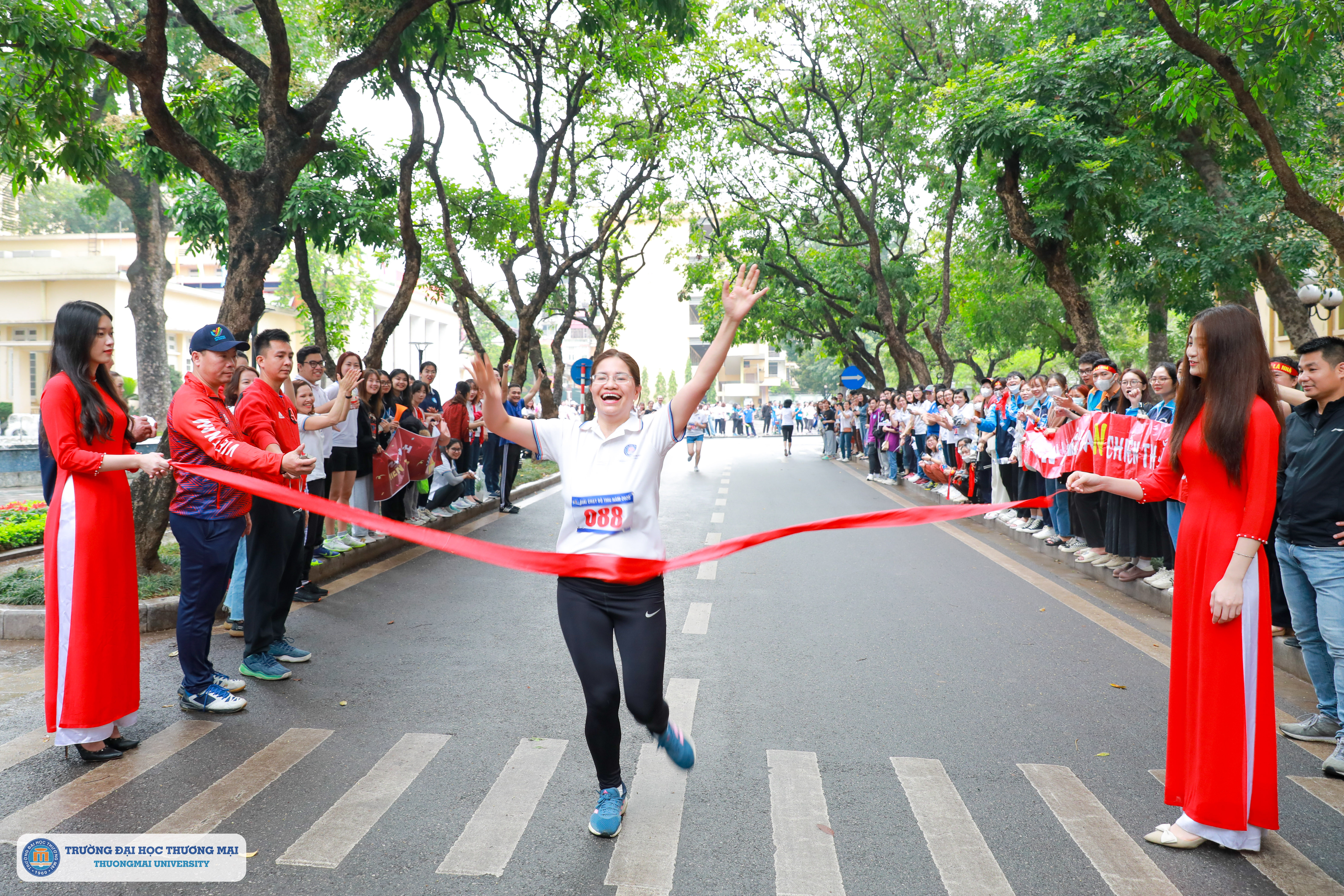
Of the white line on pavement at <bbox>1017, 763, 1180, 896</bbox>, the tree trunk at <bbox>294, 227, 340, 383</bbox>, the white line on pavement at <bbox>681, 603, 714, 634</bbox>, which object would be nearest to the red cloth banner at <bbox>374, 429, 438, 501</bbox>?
the white line on pavement at <bbox>681, 603, 714, 634</bbox>

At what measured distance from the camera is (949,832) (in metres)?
3.58

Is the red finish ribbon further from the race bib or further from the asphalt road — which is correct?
the asphalt road

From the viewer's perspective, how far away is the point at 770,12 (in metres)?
21.2

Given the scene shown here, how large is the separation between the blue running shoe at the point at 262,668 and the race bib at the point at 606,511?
288cm

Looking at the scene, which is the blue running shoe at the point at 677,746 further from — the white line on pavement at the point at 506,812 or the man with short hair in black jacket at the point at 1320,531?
the man with short hair in black jacket at the point at 1320,531

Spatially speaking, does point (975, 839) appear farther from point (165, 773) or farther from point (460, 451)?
point (460, 451)

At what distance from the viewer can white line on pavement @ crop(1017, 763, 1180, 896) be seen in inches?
126

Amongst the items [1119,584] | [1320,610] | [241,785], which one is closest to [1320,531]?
[1320,610]

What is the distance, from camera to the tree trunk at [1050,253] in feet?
41.6

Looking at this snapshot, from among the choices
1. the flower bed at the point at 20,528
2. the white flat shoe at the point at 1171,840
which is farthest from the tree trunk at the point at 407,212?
the white flat shoe at the point at 1171,840

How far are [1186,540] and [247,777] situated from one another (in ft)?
12.8

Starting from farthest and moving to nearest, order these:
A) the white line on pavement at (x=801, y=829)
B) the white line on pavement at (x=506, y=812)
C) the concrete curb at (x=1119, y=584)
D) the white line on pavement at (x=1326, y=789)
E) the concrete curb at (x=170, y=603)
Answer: the concrete curb at (x=170, y=603)
the concrete curb at (x=1119, y=584)
the white line on pavement at (x=1326, y=789)
the white line on pavement at (x=506, y=812)
the white line on pavement at (x=801, y=829)

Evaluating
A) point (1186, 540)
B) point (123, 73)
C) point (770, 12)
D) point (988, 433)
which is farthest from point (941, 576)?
point (770, 12)

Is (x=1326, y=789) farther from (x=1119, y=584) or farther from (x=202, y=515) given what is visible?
(x=202, y=515)
